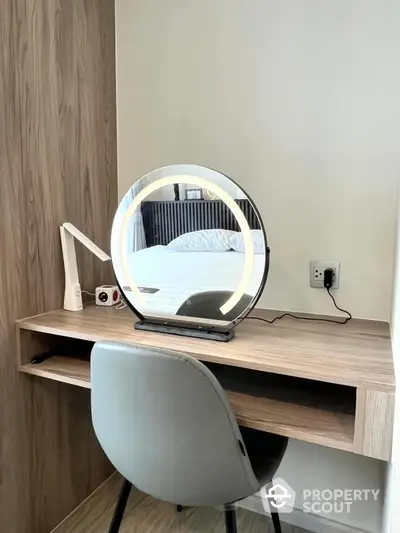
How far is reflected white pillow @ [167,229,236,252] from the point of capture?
1234mm

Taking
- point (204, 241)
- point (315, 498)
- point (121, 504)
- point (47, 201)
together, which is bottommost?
point (315, 498)

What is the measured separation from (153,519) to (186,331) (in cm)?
85

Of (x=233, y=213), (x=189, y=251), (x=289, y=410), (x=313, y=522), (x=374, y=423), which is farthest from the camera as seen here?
(x=313, y=522)

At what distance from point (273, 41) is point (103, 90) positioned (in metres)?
0.69

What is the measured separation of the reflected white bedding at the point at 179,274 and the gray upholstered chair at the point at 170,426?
1.14ft

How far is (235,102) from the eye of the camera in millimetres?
1544

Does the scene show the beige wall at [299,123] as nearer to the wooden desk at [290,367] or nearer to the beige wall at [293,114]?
the beige wall at [293,114]

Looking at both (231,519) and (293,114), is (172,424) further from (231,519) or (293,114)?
(293,114)

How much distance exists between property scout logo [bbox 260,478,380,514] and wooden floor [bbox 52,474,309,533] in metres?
0.07

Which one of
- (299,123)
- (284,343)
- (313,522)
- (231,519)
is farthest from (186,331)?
(313,522)

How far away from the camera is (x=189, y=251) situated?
4.28 feet

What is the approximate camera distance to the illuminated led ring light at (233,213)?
1.19m

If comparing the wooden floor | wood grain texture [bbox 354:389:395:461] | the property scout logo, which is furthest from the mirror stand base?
the wooden floor

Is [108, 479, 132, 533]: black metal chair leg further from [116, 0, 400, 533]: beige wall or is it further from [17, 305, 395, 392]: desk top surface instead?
[116, 0, 400, 533]: beige wall
